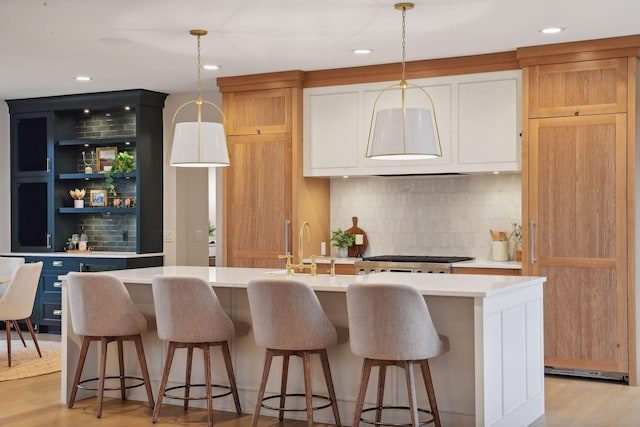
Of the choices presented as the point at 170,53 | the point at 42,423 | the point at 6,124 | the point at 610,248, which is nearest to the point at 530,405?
the point at 610,248

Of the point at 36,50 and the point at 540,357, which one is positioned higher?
the point at 36,50

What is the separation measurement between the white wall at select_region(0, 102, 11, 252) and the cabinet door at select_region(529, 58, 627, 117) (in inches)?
223

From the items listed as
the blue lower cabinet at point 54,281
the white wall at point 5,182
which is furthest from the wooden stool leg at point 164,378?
the white wall at point 5,182

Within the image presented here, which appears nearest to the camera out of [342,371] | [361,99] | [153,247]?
[342,371]

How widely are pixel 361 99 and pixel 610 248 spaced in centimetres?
233

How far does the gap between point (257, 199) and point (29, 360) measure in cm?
231

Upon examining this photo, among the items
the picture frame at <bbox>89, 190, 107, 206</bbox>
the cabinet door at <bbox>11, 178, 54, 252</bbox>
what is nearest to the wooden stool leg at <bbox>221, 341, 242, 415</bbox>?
the picture frame at <bbox>89, 190, 107, 206</bbox>

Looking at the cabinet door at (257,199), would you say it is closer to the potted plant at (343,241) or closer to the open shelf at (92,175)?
the potted plant at (343,241)

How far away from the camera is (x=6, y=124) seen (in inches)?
358

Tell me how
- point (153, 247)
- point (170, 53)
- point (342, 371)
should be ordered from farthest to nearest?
point (153, 247)
point (170, 53)
point (342, 371)

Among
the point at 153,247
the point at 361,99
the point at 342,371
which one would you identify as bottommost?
the point at 342,371

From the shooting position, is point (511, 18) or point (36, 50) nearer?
point (511, 18)

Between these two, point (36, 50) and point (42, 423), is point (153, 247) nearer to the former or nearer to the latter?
point (36, 50)

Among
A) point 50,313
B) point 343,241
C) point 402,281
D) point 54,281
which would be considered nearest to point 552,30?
point 402,281
